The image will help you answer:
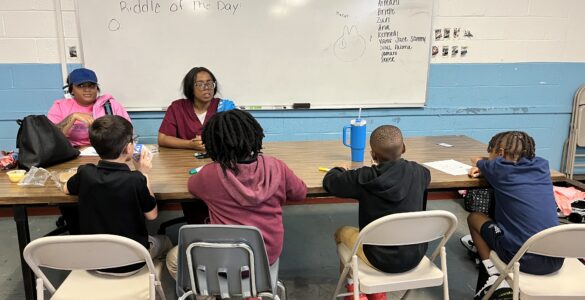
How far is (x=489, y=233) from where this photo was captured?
1.89 meters

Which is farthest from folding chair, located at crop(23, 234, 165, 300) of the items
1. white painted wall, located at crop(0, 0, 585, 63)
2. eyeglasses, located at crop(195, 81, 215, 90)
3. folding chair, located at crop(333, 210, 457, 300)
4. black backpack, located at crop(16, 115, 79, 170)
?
white painted wall, located at crop(0, 0, 585, 63)

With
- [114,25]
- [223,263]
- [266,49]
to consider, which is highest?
[114,25]

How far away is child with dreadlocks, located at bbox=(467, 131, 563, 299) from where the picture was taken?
1.74 meters

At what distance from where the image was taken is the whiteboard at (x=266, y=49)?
301 centimetres

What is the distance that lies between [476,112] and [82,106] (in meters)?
3.02

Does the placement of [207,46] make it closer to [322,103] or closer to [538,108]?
→ [322,103]

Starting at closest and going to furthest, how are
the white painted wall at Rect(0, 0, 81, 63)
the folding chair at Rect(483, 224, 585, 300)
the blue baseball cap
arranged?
1. the folding chair at Rect(483, 224, 585, 300)
2. the blue baseball cap
3. the white painted wall at Rect(0, 0, 81, 63)

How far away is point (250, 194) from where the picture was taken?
1.50m

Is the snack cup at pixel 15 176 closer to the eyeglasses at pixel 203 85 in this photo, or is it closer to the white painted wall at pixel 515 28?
the eyeglasses at pixel 203 85

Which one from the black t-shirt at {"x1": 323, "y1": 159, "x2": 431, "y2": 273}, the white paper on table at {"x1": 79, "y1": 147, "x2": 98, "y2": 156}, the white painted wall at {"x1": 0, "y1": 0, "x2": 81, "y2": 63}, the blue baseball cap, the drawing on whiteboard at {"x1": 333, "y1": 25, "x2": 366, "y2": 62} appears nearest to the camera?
the black t-shirt at {"x1": 323, "y1": 159, "x2": 431, "y2": 273}

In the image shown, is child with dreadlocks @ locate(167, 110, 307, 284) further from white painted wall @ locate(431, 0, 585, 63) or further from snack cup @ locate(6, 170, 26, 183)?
white painted wall @ locate(431, 0, 585, 63)

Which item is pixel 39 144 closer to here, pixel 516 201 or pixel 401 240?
pixel 401 240

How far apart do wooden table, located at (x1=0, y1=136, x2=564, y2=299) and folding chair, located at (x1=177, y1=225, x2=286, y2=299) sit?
326mm

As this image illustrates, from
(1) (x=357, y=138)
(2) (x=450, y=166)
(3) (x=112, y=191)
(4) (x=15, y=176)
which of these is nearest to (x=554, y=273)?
(2) (x=450, y=166)
